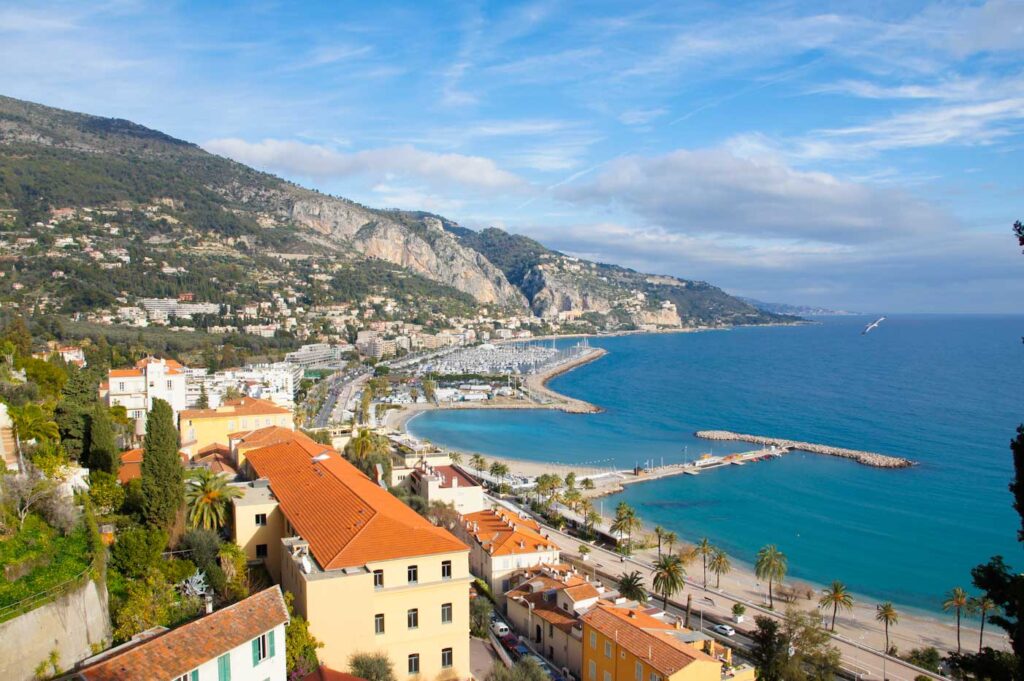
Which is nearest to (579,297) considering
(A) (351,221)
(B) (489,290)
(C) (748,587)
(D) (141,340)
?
(B) (489,290)

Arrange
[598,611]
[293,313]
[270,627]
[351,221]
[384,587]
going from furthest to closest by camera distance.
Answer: [351,221] < [293,313] < [598,611] < [384,587] < [270,627]

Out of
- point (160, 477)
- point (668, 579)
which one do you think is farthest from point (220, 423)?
point (668, 579)

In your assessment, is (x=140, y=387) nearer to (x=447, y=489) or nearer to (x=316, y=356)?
(x=447, y=489)

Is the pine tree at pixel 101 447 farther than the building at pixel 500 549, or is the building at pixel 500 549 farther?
the building at pixel 500 549

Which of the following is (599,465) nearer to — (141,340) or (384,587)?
(384,587)

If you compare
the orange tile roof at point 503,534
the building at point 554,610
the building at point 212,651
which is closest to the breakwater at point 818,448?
the orange tile roof at point 503,534

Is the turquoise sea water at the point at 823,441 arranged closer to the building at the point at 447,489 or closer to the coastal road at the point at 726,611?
the coastal road at the point at 726,611
